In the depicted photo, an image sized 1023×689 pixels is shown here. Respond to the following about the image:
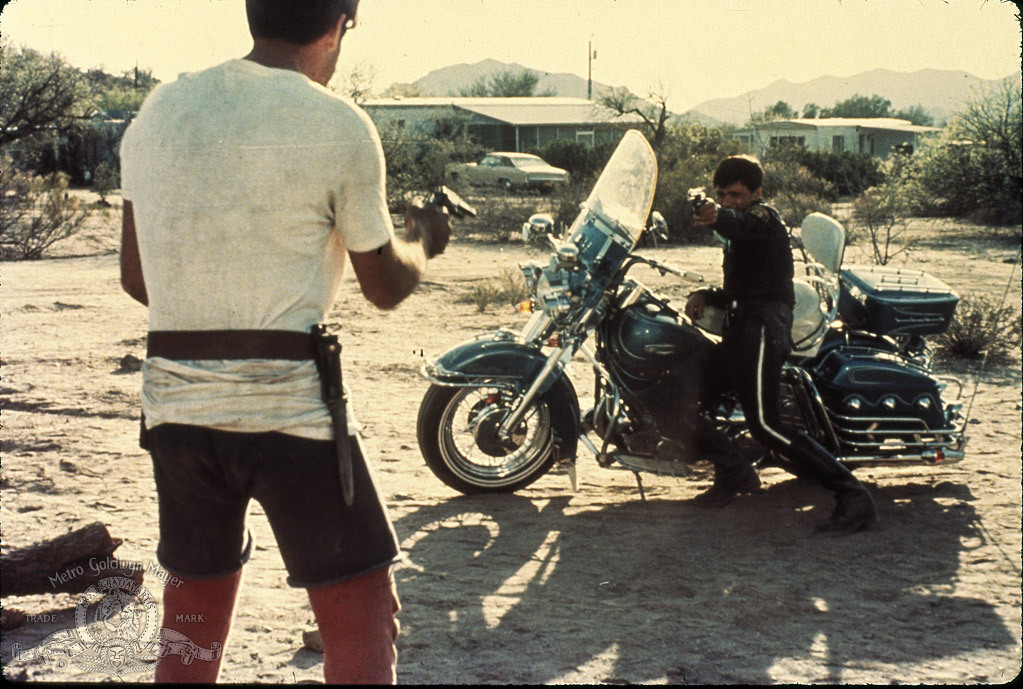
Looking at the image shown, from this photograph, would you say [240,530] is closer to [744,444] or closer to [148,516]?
[148,516]

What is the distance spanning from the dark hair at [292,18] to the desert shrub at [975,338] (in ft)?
25.6

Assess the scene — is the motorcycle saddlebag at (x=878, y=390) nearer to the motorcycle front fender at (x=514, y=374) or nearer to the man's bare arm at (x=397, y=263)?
the motorcycle front fender at (x=514, y=374)

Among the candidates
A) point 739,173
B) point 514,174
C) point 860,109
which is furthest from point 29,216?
point 860,109

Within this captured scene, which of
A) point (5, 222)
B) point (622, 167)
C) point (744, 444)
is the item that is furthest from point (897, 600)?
point (5, 222)

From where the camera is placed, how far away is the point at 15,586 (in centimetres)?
388

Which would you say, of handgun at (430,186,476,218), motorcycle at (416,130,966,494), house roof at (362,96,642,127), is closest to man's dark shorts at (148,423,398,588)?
handgun at (430,186,476,218)

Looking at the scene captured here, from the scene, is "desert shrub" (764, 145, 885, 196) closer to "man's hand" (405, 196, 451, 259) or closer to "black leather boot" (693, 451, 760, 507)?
"black leather boot" (693, 451, 760, 507)

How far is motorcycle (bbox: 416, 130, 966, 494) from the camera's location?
16.3 feet

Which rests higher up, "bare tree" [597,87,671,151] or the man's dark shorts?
"bare tree" [597,87,671,151]

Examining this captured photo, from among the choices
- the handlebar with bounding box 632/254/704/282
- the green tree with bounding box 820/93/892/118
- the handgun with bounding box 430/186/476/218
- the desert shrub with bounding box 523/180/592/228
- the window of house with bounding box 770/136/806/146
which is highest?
the green tree with bounding box 820/93/892/118

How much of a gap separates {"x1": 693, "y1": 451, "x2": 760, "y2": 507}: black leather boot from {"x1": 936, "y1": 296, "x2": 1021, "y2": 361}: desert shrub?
14.9 ft

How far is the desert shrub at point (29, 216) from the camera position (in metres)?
14.2

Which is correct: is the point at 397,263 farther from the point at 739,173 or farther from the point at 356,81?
the point at 356,81
